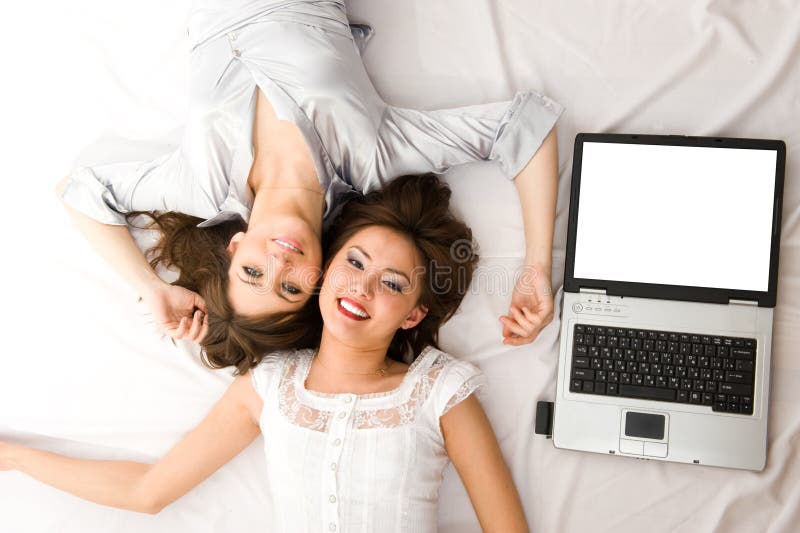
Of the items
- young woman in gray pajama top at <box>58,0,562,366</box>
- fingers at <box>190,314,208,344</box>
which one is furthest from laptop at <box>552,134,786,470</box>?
fingers at <box>190,314,208,344</box>

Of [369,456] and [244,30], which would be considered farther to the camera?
[244,30]

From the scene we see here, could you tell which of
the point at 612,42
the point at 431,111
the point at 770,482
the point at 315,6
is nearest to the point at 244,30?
the point at 315,6

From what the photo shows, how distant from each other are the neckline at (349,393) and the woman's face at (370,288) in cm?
10

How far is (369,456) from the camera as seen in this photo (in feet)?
4.78

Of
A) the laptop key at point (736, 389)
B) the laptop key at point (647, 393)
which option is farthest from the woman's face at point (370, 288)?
the laptop key at point (736, 389)

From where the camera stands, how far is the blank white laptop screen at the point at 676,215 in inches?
58.7

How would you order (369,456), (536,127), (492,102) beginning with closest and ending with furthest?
(369,456) < (536,127) < (492,102)

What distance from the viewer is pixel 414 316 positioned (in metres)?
1.55

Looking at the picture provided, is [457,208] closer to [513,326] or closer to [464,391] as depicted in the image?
[513,326]

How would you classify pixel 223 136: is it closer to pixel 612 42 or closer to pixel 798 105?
pixel 612 42

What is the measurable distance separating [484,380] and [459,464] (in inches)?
7.5

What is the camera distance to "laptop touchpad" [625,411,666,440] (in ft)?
4.91

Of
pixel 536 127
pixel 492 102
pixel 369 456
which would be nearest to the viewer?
pixel 369 456

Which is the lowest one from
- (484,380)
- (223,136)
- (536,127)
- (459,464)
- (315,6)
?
(459,464)
